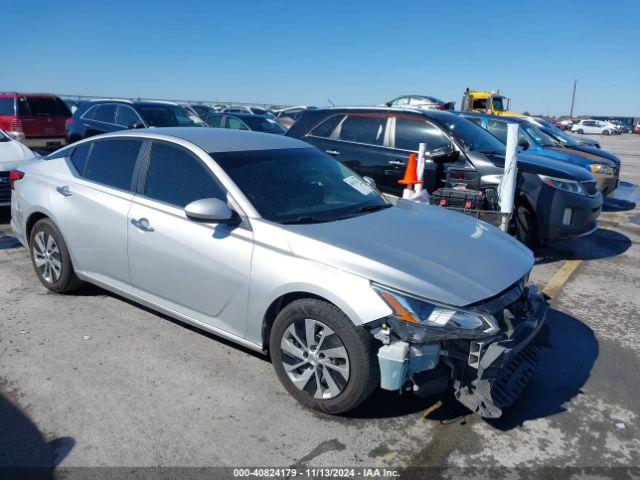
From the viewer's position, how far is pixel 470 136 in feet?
22.3

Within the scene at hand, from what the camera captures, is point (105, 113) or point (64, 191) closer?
point (64, 191)

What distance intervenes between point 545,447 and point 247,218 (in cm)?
219

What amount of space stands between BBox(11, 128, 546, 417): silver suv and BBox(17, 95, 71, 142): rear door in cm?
1132

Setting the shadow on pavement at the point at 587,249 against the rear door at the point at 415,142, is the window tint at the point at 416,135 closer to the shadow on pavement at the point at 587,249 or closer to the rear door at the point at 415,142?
the rear door at the point at 415,142

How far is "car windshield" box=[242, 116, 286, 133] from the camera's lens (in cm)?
1313

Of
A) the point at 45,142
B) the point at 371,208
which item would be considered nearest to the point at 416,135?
the point at 371,208

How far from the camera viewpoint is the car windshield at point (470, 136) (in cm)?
663

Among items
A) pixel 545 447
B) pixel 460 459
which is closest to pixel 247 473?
pixel 460 459

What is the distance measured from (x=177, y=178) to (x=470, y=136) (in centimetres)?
434

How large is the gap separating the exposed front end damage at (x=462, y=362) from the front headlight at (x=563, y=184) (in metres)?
3.90

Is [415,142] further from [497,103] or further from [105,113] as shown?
[497,103]

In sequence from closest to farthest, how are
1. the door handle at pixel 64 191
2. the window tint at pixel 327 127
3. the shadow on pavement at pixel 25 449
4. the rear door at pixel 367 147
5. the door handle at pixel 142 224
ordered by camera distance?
the shadow on pavement at pixel 25 449
the door handle at pixel 142 224
the door handle at pixel 64 191
the rear door at pixel 367 147
the window tint at pixel 327 127

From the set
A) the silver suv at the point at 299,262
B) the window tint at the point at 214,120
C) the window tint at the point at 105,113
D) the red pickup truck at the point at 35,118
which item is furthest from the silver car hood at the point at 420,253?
the red pickup truck at the point at 35,118

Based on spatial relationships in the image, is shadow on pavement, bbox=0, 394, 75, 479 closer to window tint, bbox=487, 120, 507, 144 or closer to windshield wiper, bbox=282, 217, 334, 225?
windshield wiper, bbox=282, 217, 334, 225
